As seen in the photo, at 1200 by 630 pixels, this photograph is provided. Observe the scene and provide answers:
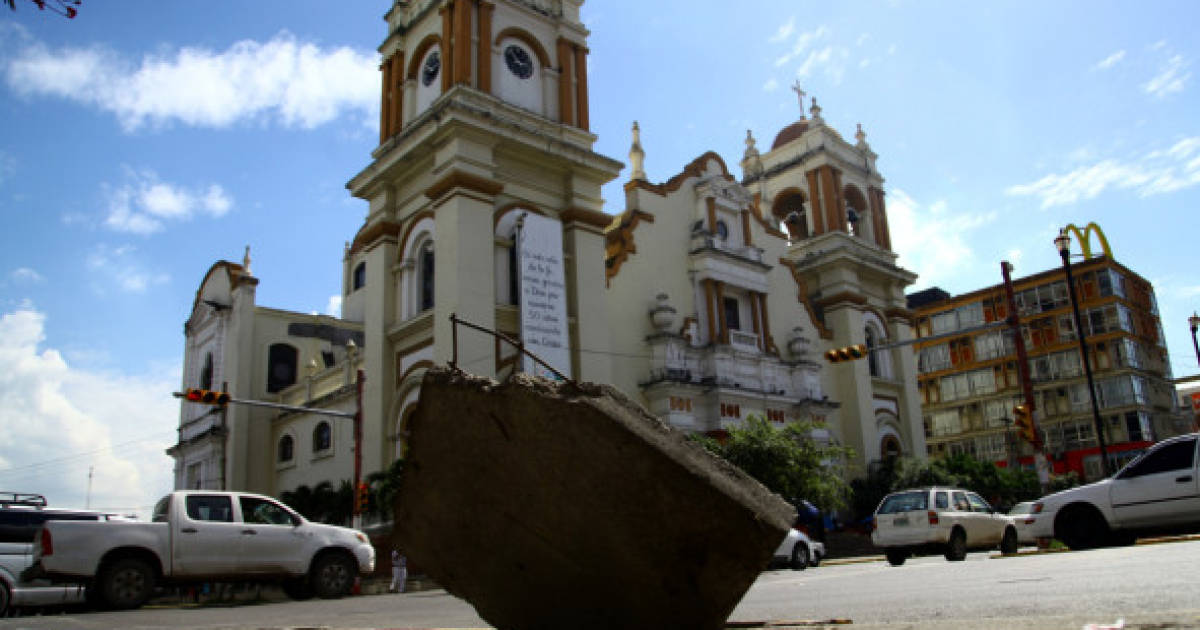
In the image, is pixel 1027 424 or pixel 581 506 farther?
pixel 1027 424

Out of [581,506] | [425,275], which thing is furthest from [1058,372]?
[581,506]

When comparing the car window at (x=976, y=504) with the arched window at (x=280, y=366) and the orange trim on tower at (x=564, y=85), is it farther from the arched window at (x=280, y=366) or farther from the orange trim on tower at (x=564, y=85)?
the arched window at (x=280, y=366)

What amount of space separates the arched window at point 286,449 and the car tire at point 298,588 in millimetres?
19035

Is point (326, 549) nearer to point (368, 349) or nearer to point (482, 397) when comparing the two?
point (482, 397)

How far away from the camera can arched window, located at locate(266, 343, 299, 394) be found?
33156 millimetres

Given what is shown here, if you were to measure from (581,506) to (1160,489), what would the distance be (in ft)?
32.2

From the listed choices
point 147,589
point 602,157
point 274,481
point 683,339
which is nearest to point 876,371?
point 683,339

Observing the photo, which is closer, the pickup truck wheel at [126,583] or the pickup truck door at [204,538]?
the pickup truck wheel at [126,583]

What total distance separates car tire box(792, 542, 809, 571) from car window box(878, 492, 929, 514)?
14.2 ft

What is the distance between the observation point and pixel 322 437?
28438 millimetres

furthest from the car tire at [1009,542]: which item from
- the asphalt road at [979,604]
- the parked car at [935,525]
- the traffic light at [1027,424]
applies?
the asphalt road at [979,604]

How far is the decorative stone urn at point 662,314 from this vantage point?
26453 millimetres

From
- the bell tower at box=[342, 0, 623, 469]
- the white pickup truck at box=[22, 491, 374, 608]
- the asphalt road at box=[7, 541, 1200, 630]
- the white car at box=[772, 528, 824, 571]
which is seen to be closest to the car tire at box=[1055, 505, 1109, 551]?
the asphalt road at box=[7, 541, 1200, 630]

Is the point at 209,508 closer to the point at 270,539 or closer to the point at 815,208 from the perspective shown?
the point at 270,539
